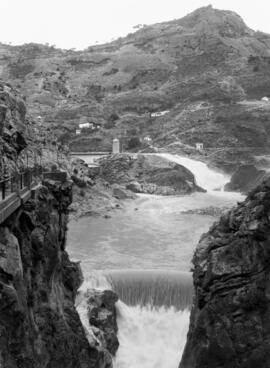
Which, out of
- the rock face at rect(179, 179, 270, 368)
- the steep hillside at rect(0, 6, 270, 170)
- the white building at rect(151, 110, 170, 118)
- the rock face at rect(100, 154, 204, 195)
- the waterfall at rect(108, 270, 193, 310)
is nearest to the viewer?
the rock face at rect(179, 179, 270, 368)

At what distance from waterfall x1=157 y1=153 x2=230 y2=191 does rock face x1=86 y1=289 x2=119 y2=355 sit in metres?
32.2

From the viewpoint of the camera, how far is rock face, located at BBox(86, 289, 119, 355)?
1781 cm

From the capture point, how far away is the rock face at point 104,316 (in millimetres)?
17812

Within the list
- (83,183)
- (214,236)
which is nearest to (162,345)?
(214,236)

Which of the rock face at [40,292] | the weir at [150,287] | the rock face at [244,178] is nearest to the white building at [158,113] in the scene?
the rock face at [244,178]

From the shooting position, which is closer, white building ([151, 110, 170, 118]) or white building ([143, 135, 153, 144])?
white building ([143, 135, 153, 144])

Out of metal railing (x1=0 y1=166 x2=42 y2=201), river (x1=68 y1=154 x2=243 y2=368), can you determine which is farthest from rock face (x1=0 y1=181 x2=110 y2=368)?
river (x1=68 y1=154 x2=243 y2=368)

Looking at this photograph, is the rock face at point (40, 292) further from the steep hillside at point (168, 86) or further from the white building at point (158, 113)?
the white building at point (158, 113)

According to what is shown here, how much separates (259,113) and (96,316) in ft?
181

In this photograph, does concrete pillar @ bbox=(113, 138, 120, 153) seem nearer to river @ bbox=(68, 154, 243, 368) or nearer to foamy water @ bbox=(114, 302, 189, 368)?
river @ bbox=(68, 154, 243, 368)

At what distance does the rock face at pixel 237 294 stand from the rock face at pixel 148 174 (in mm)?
31842

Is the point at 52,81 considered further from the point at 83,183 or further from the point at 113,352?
the point at 113,352

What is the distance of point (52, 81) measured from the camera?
10050cm

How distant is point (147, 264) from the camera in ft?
87.3
